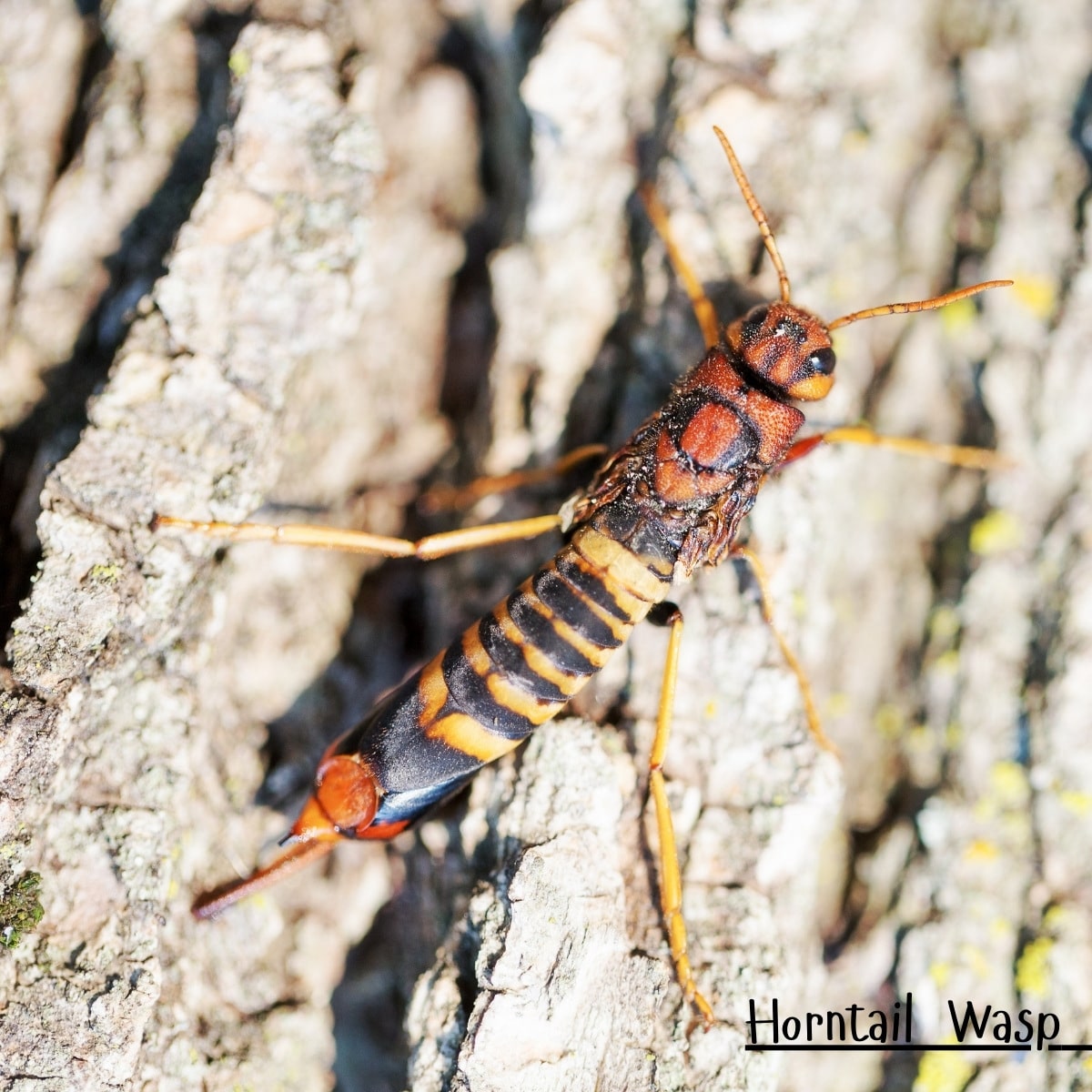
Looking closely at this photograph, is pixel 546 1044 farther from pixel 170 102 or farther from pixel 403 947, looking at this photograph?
pixel 170 102

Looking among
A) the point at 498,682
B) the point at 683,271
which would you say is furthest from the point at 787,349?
the point at 498,682

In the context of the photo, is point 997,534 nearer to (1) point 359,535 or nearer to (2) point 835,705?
(2) point 835,705

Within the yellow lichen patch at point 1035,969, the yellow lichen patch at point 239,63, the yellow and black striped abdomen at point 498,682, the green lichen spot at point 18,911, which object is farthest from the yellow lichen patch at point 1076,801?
the yellow lichen patch at point 239,63

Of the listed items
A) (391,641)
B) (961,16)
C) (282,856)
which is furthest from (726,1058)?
(961,16)

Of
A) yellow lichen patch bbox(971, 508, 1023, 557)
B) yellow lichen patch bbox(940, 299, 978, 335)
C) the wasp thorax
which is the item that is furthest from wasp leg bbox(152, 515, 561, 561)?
yellow lichen patch bbox(940, 299, 978, 335)

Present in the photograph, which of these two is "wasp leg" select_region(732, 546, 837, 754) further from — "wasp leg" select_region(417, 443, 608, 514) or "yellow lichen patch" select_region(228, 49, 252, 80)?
"yellow lichen patch" select_region(228, 49, 252, 80)

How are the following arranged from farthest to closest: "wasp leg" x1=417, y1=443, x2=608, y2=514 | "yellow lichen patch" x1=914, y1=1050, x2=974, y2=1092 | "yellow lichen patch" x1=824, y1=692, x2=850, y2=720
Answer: "yellow lichen patch" x1=824, y1=692, x2=850, y2=720
"wasp leg" x1=417, y1=443, x2=608, y2=514
"yellow lichen patch" x1=914, y1=1050, x2=974, y2=1092
